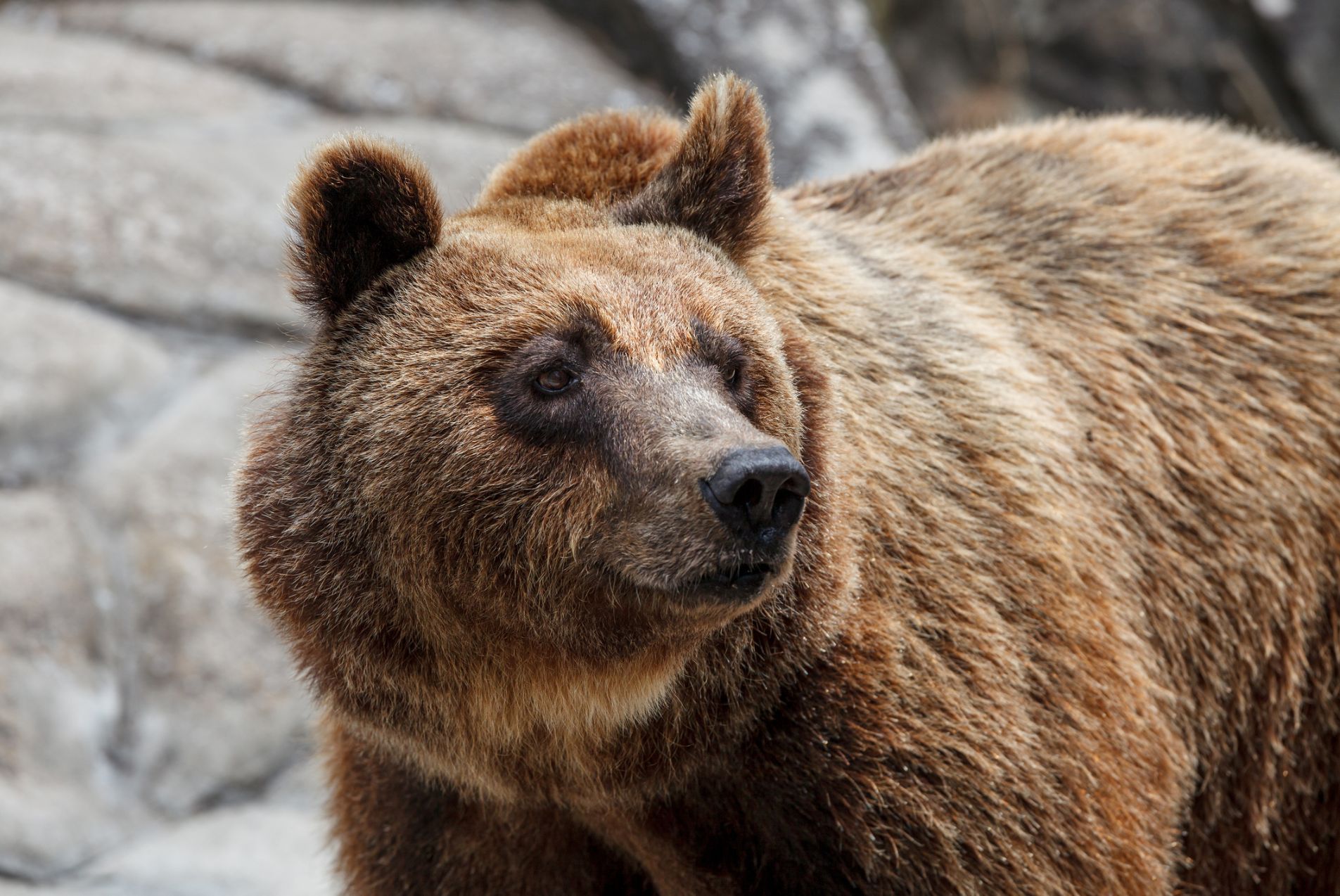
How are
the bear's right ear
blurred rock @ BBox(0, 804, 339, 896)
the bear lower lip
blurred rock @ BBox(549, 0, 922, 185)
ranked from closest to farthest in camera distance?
1. the bear lower lip
2. the bear's right ear
3. blurred rock @ BBox(0, 804, 339, 896)
4. blurred rock @ BBox(549, 0, 922, 185)

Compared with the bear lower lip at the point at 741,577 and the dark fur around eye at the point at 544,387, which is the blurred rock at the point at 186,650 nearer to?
the dark fur around eye at the point at 544,387

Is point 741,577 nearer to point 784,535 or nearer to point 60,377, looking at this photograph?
point 784,535

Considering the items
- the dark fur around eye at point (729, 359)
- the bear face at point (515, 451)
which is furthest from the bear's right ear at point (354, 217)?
the dark fur around eye at point (729, 359)

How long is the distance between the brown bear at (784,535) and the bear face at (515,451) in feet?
0.03

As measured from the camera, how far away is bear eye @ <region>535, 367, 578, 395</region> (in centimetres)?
347

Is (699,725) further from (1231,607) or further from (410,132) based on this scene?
(410,132)

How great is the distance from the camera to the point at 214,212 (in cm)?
855

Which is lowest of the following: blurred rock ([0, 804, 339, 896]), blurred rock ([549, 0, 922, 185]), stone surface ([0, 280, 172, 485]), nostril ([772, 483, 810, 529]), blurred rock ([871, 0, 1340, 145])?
blurred rock ([0, 804, 339, 896])

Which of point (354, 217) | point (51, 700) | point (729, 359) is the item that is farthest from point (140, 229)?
point (729, 359)

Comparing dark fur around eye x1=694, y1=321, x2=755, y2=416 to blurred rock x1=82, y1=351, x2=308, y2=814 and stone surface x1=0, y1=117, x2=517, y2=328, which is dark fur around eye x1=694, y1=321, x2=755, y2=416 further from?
stone surface x1=0, y1=117, x2=517, y2=328

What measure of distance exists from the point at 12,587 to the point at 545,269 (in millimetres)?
4189

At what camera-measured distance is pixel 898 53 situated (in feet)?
43.4

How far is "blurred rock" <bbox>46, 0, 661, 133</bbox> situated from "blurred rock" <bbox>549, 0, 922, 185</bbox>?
0.32m

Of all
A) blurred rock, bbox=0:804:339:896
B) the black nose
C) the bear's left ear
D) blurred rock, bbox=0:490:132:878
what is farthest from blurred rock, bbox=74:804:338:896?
the black nose
